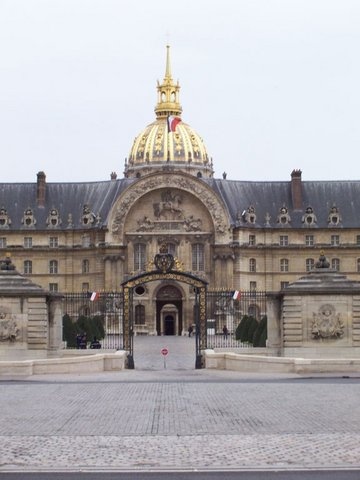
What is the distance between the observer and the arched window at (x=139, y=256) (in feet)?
318

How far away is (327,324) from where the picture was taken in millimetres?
38969

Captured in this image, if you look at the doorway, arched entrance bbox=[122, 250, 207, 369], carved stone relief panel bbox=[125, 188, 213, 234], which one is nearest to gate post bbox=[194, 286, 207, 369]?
arched entrance bbox=[122, 250, 207, 369]

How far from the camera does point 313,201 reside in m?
102

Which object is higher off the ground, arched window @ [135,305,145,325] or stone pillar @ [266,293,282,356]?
arched window @ [135,305,145,325]

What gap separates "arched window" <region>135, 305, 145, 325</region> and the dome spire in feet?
159

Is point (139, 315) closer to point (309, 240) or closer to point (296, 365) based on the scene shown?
point (309, 240)

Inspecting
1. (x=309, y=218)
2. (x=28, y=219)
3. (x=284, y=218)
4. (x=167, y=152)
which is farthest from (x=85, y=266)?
(x=167, y=152)

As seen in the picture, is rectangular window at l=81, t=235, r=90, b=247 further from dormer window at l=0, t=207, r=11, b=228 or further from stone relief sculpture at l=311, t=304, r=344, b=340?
stone relief sculpture at l=311, t=304, r=344, b=340

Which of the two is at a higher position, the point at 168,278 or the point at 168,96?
the point at 168,96

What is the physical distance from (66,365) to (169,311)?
61.3 m

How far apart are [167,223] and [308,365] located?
61229 millimetres

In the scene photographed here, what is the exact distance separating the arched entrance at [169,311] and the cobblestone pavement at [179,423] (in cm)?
6285

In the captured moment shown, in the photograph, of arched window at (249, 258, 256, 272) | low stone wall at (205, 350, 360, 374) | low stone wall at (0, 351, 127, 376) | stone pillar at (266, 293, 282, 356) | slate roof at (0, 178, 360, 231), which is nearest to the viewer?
low stone wall at (0, 351, 127, 376)

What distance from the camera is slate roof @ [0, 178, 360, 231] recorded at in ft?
327
